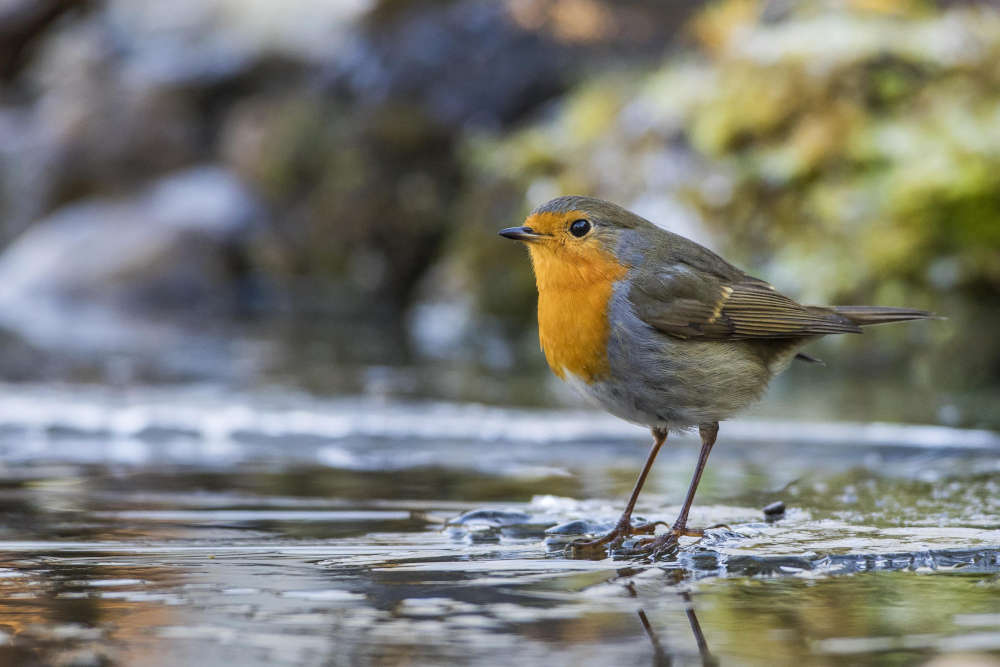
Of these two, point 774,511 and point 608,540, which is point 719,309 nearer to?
point 774,511

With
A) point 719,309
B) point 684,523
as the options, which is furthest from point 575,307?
point 684,523

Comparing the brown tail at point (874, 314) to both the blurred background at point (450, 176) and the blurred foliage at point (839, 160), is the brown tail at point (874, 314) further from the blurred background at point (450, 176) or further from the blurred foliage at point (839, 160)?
the blurred foliage at point (839, 160)

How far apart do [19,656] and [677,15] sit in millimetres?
13307

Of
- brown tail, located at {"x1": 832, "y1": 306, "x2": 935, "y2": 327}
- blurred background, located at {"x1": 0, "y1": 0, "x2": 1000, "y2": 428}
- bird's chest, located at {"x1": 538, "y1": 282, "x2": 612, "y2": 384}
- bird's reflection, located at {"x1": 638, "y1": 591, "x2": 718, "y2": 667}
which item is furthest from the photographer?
blurred background, located at {"x1": 0, "y1": 0, "x2": 1000, "y2": 428}

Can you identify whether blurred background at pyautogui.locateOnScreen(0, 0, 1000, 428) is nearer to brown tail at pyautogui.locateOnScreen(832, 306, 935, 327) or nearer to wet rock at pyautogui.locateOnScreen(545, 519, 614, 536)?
brown tail at pyautogui.locateOnScreen(832, 306, 935, 327)

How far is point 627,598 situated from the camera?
8.73 ft

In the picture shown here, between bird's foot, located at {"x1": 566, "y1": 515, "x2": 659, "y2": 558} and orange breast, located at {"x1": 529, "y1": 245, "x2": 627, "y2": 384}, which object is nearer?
bird's foot, located at {"x1": 566, "y1": 515, "x2": 659, "y2": 558}

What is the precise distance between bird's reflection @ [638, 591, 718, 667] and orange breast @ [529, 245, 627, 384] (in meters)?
1.19

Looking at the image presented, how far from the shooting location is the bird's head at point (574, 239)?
152 inches

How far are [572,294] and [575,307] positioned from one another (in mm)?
54

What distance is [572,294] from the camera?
3.81 metres

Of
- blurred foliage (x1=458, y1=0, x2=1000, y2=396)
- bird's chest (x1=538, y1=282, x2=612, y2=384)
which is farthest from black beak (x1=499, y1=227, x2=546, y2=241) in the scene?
blurred foliage (x1=458, y1=0, x2=1000, y2=396)

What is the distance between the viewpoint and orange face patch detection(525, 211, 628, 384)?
3.71m

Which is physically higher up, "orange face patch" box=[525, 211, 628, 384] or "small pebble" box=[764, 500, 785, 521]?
"orange face patch" box=[525, 211, 628, 384]
